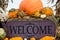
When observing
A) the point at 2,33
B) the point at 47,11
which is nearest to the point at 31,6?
the point at 47,11

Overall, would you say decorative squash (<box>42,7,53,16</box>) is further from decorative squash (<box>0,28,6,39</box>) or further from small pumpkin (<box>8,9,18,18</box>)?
decorative squash (<box>0,28,6,39</box>)

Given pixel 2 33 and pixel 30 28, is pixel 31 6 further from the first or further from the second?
pixel 2 33

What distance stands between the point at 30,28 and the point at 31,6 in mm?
182

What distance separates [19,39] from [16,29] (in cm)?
8

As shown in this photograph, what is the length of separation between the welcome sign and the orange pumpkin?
0.12 metres

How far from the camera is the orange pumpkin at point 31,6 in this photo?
1424 mm

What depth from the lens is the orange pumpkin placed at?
4.67 feet

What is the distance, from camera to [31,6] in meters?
1.42

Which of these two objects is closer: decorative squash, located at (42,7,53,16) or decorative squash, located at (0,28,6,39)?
decorative squash, located at (0,28,6,39)

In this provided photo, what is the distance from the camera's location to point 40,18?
1.38 meters

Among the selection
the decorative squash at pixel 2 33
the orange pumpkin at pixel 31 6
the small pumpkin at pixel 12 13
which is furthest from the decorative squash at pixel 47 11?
the decorative squash at pixel 2 33

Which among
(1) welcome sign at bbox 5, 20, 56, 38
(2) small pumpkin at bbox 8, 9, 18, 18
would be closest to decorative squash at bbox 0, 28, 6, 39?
(1) welcome sign at bbox 5, 20, 56, 38

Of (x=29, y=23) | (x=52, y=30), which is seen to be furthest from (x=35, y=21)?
(x=52, y=30)

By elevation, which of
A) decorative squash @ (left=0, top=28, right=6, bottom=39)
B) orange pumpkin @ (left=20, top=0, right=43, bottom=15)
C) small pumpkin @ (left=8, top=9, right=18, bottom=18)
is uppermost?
orange pumpkin @ (left=20, top=0, right=43, bottom=15)
